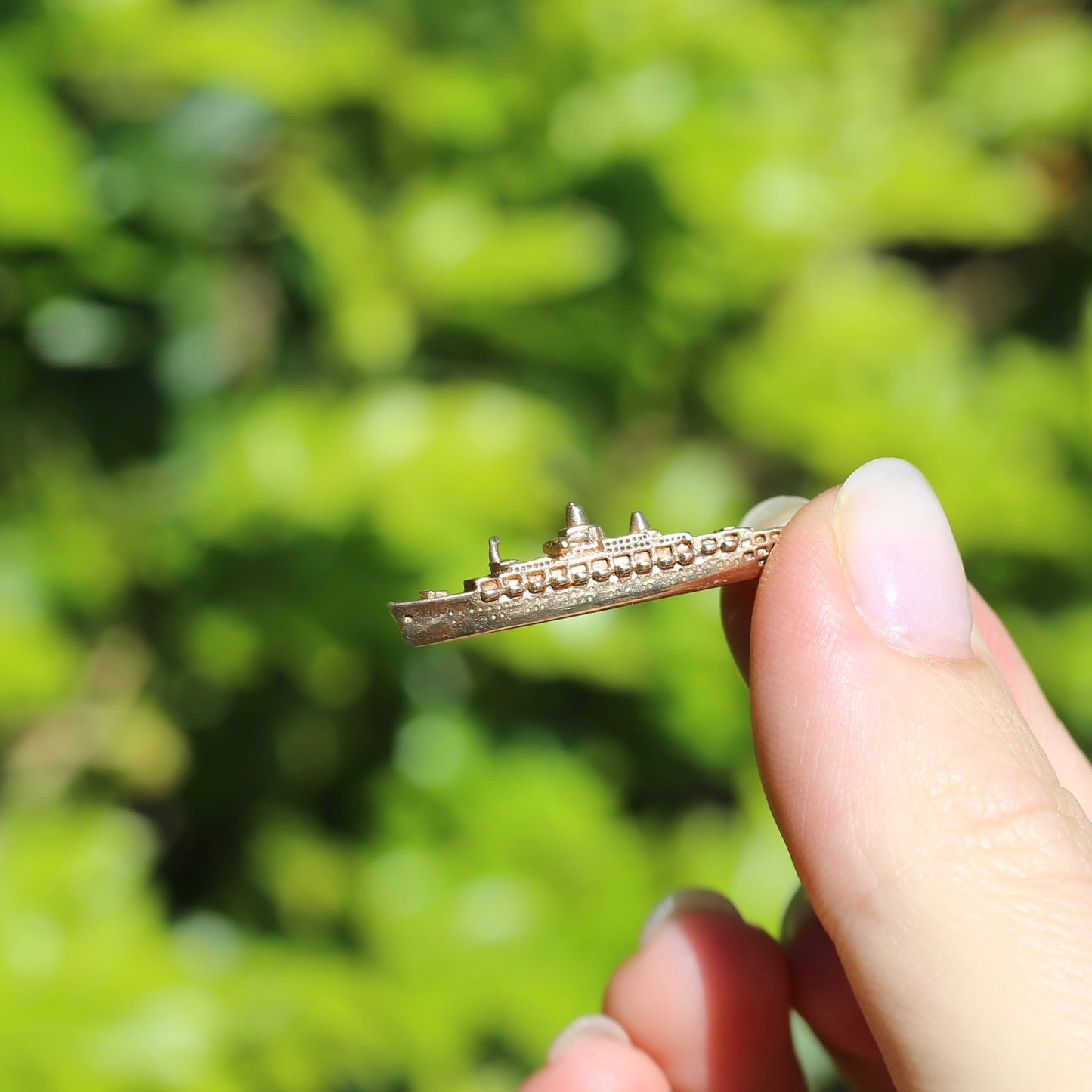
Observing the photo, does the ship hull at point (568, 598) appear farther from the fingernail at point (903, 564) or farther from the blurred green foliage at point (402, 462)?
the blurred green foliage at point (402, 462)

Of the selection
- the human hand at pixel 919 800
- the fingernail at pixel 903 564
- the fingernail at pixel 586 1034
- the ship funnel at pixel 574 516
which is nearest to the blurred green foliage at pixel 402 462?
the fingernail at pixel 586 1034

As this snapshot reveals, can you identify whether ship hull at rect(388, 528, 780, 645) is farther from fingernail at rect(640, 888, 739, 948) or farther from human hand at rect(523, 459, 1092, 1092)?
fingernail at rect(640, 888, 739, 948)

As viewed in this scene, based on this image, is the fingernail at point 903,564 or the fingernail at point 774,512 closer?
the fingernail at point 903,564

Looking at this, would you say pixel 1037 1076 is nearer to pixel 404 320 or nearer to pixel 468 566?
pixel 468 566

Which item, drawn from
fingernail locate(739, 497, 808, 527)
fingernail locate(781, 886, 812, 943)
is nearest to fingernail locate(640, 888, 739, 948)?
fingernail locate(781, 886, 812, 943)

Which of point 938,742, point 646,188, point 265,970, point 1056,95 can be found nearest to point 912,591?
point 938,742

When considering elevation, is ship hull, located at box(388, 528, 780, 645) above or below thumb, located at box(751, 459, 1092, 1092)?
above
